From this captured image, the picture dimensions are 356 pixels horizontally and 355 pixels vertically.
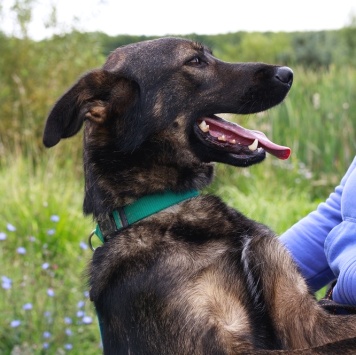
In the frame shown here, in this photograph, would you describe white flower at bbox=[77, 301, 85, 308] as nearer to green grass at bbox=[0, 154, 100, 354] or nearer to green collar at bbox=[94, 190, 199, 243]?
green grass at bbox=[0, 154, 100, 354]

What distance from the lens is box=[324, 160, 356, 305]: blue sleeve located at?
97.4 inches

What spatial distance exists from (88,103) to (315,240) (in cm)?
108

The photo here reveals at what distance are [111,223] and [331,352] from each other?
0.98 m

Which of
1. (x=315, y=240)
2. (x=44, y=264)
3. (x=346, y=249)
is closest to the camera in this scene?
(x=346, y=249)

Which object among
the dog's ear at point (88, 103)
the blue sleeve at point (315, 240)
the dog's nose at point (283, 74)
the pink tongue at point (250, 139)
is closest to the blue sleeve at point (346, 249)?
the blue sleeve at point (315, 240)

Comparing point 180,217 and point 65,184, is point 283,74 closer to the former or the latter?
point 180,217

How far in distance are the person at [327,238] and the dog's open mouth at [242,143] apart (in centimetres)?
28

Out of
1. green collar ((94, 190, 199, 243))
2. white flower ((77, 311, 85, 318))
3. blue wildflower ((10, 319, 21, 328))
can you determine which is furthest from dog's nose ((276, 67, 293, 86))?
blue wildflower ((10, 319, 21, 328))

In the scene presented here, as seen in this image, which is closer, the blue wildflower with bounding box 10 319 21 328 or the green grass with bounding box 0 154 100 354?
the blue wildflower with bounding box 10 319 21 328

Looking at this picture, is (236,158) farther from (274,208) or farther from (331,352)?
(274,208)

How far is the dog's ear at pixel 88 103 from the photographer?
2.78 m

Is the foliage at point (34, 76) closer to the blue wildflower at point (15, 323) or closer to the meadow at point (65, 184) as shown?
the meadow at point (65, 184)

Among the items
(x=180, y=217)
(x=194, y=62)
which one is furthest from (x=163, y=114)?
(x=180, y=217)

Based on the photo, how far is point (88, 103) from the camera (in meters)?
2.94
